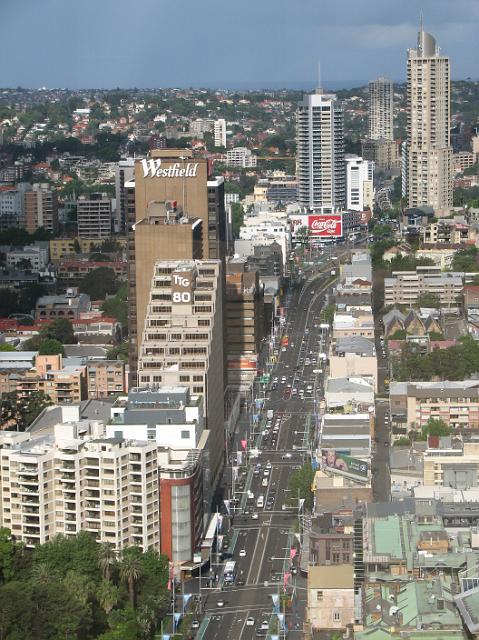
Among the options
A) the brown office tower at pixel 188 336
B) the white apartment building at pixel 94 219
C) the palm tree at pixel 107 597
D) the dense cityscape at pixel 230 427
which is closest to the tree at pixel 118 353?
the dense cityscape at pixel 230 427

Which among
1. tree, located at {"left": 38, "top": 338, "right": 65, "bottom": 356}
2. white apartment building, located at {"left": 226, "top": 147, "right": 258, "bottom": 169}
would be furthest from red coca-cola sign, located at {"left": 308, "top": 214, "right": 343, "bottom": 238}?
tree, located at {"left": 38, "top": 338, "right": 65, "bottom": 356}

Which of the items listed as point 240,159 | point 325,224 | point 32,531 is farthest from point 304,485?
point 240,159

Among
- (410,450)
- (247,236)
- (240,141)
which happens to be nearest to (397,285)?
(247,236)

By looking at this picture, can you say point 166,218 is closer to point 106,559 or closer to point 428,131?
point 106,559

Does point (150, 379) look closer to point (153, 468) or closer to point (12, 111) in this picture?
point (153, 468)

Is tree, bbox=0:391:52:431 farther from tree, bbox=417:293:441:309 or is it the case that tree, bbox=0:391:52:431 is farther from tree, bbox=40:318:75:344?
tree, bbox=417:293:441:309

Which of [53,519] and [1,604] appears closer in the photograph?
[1,604]
